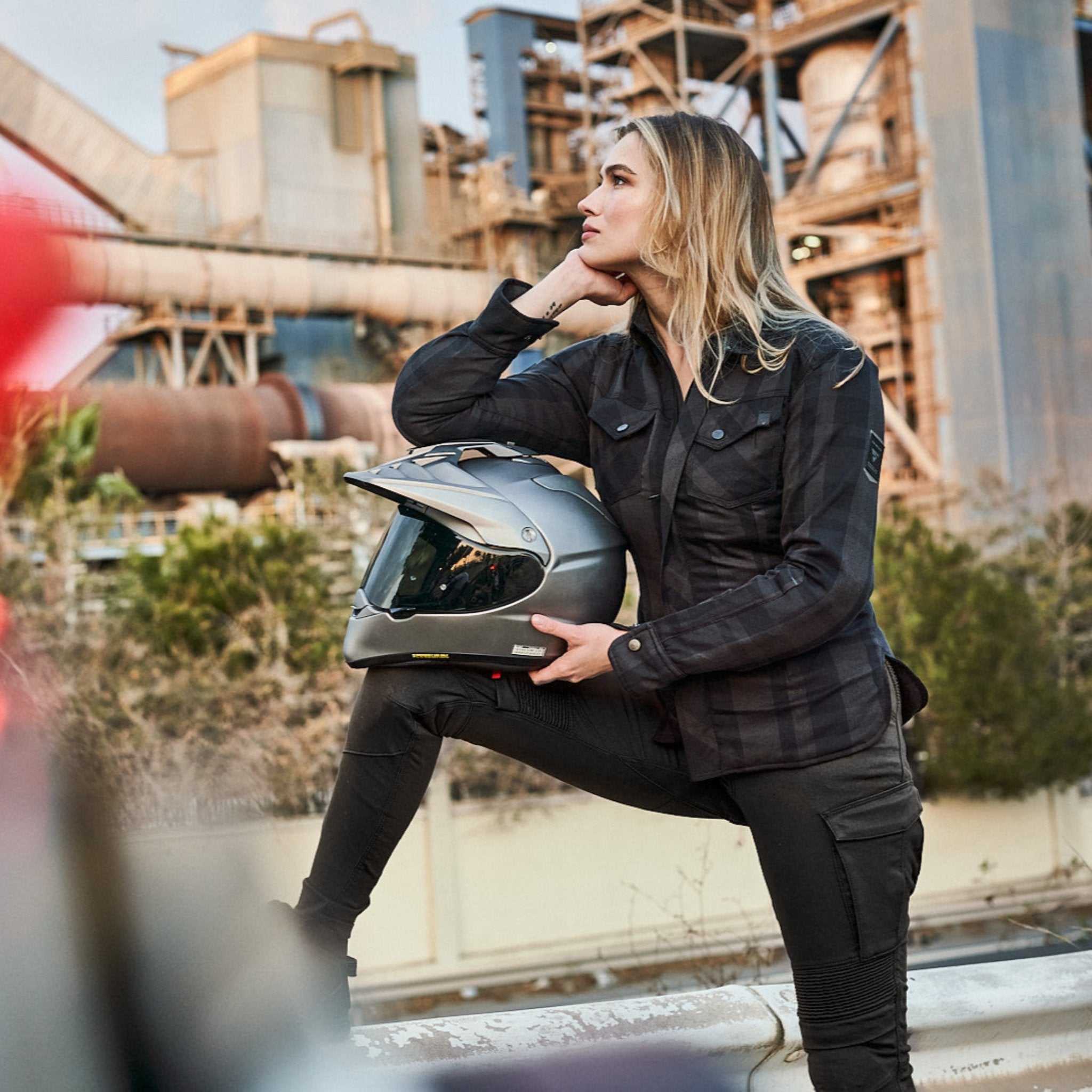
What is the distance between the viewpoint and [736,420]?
209cm

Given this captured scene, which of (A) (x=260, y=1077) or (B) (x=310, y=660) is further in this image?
(B) (x=310, y=660)

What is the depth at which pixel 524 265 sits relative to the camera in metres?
29.6

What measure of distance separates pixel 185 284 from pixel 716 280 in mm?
23543

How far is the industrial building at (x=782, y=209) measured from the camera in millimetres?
24109

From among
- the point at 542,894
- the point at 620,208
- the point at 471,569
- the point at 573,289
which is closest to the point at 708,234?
the point at 620,208

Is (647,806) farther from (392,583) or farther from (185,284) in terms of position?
(185,284)

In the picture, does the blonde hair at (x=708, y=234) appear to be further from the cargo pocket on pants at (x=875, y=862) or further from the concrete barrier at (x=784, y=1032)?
the concrete barrier at (x=784, y=1032)

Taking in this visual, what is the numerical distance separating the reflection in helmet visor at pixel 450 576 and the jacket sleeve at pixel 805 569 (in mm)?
Answer: 198

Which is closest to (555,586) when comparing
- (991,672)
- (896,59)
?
(991,672)

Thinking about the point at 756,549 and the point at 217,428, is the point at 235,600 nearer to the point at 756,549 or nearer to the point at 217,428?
the point at 756,549

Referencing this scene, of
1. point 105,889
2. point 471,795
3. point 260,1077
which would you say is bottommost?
point 471,795

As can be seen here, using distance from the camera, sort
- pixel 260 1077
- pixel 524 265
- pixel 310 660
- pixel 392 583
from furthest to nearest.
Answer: pixel 524 265, pixel 310 660, pixel 392 583, pixel 260 1077

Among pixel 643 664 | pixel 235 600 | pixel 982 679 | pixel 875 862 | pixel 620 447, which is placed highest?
pixel 620 447

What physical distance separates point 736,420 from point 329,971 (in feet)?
3.35
